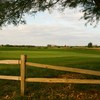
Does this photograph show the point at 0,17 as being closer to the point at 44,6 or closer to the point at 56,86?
the point at 44,6

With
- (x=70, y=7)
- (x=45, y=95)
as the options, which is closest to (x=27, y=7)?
(x=70, y=7)

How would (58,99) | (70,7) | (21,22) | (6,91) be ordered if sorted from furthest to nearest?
(70,7) → (21,22) → (6,91) → (58,99)

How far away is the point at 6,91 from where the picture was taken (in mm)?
17109

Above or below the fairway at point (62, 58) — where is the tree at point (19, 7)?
above

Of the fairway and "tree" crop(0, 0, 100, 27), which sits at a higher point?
"tree" crop(0, 0, 100, 27)

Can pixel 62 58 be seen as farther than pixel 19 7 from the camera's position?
Yes

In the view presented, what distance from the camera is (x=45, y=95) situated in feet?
52.2

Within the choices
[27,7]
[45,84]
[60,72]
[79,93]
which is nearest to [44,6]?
[27,7]

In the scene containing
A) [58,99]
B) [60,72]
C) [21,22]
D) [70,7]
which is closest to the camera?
[58,99]

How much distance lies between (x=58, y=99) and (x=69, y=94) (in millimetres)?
887

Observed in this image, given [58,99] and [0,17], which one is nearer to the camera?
[58,99]

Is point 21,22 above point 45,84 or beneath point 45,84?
above

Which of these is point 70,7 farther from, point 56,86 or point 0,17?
point 56,86

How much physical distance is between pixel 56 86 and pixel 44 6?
7.00m
